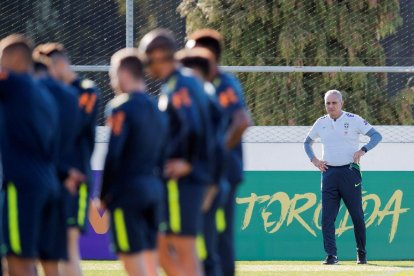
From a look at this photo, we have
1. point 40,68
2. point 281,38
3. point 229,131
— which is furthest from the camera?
point 281,38

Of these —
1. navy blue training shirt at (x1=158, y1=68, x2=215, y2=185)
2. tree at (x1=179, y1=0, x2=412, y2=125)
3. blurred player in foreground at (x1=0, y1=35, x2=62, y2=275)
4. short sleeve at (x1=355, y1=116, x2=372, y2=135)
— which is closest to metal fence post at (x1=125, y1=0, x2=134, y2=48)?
short sleeve at (x1=355, y1=116, x2=372, y2=135)

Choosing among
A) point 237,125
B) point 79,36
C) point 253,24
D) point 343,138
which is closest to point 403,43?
point 253,24

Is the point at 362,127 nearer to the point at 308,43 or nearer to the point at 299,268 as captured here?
the point at 299,268

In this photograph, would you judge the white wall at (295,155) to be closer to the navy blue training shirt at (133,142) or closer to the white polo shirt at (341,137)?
the white polo shirt at (341,137)

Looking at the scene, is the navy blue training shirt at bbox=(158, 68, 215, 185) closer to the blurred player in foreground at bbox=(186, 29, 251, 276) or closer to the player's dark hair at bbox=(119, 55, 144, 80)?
the player's dark hair at bbox=(119, 55, 144, 80)

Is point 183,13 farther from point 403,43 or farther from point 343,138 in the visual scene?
point 343,138

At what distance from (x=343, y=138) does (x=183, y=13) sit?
28.5 feet

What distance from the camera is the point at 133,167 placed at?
7.53 meters

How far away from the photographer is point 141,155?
752 centimetres

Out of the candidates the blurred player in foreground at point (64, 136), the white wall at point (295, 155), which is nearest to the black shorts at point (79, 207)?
the blurred player in foreground at point (64, 136)

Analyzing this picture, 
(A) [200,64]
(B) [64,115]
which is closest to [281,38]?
(B) [64,115]

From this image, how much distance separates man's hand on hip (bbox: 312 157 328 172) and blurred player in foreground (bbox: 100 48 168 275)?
23.3 ft

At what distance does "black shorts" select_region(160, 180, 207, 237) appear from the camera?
753 centimetres

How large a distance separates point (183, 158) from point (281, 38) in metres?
14.4
